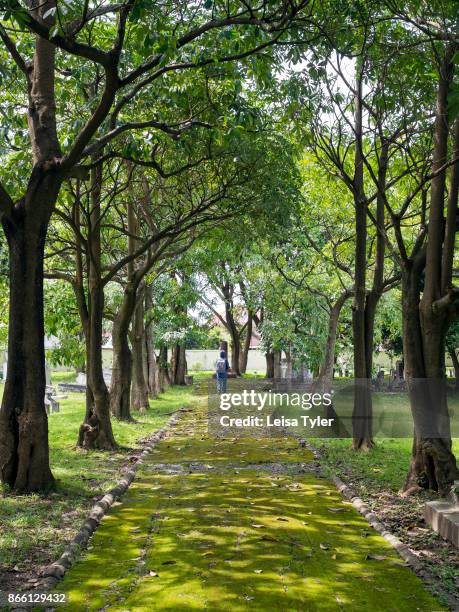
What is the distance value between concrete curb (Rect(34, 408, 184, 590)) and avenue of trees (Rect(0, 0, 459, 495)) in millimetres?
979

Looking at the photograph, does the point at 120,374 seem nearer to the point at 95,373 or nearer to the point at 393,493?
the point at 95,373

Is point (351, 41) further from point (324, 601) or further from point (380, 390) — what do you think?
point (380, 390)

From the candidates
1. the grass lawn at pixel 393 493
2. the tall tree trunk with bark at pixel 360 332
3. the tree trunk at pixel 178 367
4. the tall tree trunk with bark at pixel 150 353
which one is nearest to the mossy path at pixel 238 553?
the grass lawn at pixel 393 493

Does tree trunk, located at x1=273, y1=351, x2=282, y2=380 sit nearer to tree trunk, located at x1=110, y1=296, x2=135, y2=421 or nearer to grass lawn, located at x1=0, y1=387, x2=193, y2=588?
tree trunk, located at x1=110, y1=296, x2=135, y2=421

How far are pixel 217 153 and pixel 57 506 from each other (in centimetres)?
696

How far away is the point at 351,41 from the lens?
33.1 ft

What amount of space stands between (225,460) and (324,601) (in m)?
6.98

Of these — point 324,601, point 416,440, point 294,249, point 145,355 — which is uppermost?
point 294,249

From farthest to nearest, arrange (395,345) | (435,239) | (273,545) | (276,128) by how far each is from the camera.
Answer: (395,345), (276,128), (435,239), (273,545)

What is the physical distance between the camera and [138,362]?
2105 cm

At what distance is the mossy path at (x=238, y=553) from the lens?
16.9 feet

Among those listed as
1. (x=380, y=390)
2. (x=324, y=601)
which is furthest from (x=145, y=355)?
(x=324, y=601)

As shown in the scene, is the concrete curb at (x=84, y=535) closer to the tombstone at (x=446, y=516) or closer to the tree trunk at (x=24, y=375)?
the tree trunk at (x=24, y=375)

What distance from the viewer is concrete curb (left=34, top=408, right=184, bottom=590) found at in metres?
5.56
